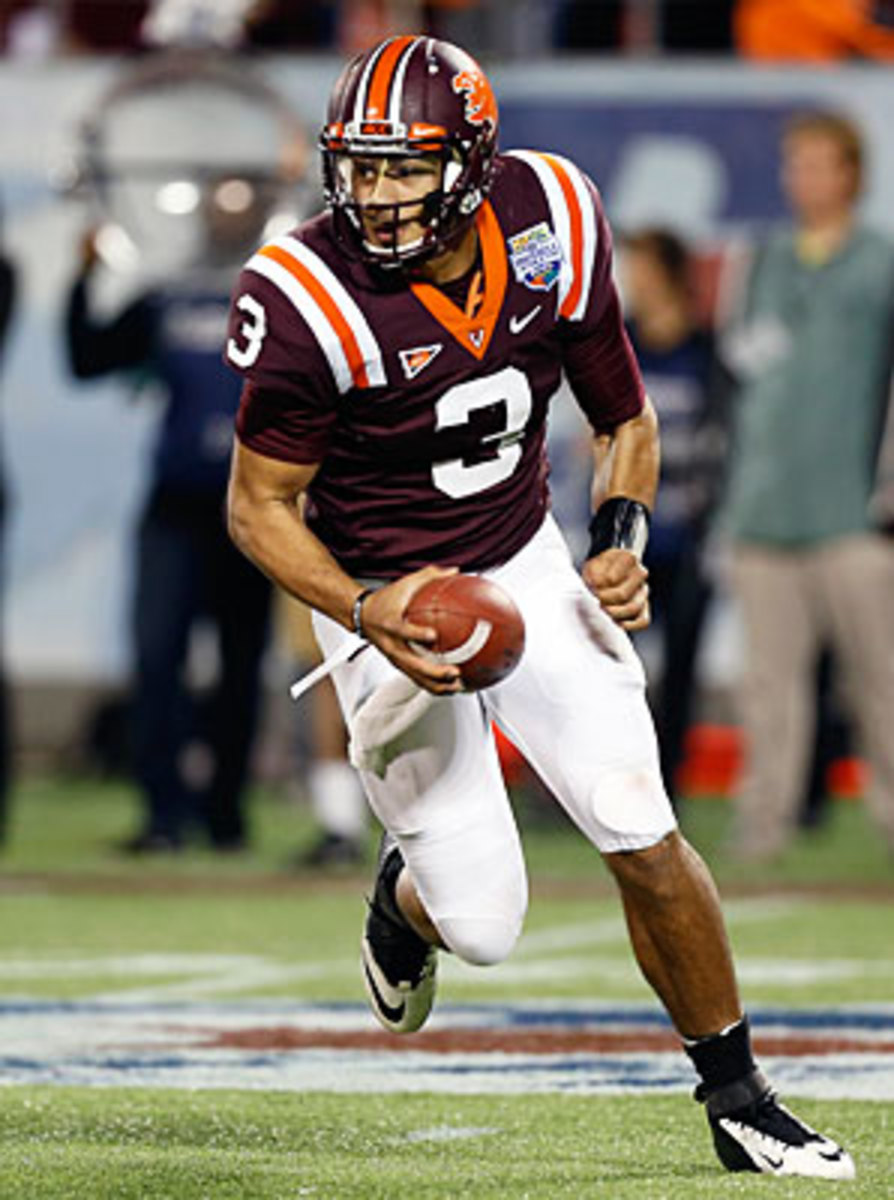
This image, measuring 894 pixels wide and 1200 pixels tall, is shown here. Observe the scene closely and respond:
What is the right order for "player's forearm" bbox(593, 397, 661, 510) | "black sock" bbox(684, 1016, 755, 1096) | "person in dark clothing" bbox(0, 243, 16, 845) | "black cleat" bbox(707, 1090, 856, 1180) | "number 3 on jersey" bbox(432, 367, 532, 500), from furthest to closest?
"person in dark clothing" bbox(0, 243, 16, 845), "player's forearm" bbox(593, 397, 661, 510), "number 3 on jersey" bbox(432, 367, 532, 500), "black sock" bbox(684, 1016, 755, 1096), "black cleat" bbox(707, 1090, 856, 1180)

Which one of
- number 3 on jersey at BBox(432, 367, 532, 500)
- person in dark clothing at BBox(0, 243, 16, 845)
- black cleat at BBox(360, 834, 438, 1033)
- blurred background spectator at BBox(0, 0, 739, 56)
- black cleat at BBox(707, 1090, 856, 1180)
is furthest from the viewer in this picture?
blurred background spectator at BBox(0, 0, 739, 56)

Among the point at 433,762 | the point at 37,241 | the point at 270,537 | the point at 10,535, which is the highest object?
the point at 270,537

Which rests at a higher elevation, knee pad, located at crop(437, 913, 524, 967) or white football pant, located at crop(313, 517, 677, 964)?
white football pant, located at crop(313, 517, 677, 964)

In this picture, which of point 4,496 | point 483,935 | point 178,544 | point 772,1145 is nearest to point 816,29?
point 178,544

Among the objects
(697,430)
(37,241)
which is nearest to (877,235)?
(697,430)

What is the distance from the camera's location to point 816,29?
477 inches

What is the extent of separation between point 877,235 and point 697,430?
33.1 inches

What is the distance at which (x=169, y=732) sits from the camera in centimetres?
943

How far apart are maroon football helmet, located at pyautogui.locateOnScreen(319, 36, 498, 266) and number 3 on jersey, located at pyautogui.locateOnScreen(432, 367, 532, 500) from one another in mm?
233

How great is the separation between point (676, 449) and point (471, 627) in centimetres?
541

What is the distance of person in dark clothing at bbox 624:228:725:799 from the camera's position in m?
9.66

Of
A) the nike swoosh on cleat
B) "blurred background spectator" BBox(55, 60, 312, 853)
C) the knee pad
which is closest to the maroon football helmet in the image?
the knee pad

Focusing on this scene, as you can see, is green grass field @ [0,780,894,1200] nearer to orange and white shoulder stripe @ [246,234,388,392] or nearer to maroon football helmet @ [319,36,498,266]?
orange and white shoulder stripe @ [246,234,388,392]

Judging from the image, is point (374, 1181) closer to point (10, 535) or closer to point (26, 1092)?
point (26, 1092)
